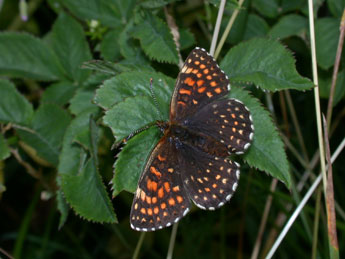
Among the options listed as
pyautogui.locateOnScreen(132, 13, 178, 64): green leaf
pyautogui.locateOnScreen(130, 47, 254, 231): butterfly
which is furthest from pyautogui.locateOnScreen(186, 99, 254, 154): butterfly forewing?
pyautogui.locateOnScreen(132, 13, 178, 64): green leaf

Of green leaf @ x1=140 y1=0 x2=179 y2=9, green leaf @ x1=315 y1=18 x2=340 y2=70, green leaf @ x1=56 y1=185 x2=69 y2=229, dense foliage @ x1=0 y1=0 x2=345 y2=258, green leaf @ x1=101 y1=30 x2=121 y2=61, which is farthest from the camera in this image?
green leaf @ x1=101 y1=30 x2=121 y2=61

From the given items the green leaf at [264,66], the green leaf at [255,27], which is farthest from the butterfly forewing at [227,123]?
the green leaf at [255,27]

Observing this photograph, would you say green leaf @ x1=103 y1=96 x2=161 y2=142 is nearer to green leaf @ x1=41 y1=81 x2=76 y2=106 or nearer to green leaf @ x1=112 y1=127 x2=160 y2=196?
green leaf @ x1=112 y1=127 x2=160 y2=196

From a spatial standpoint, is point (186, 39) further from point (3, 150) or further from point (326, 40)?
point (3, 150)

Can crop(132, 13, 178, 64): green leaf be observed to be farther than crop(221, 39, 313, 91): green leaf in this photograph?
Yes

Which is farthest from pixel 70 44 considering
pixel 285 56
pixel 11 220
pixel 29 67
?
pixel 11 220

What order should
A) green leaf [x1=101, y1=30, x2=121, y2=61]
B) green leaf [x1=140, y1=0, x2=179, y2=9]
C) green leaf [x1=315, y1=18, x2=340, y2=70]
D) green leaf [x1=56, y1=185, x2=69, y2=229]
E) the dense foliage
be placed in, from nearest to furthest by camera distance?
1. the dense foliage
2. green leaf [x1=140, y1=0, x2=179, y2=9]
3. green leaf [x1=56, y1=185, x2=69, y2=229]
4. green leaf [x1=315, y1=18, x2=340, y2=70]
5. green leaf [x1=101, y1=30, x2=121, y2=61]

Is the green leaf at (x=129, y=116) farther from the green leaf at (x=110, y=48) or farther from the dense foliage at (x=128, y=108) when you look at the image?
the green leaf at (x=110, y=48)
